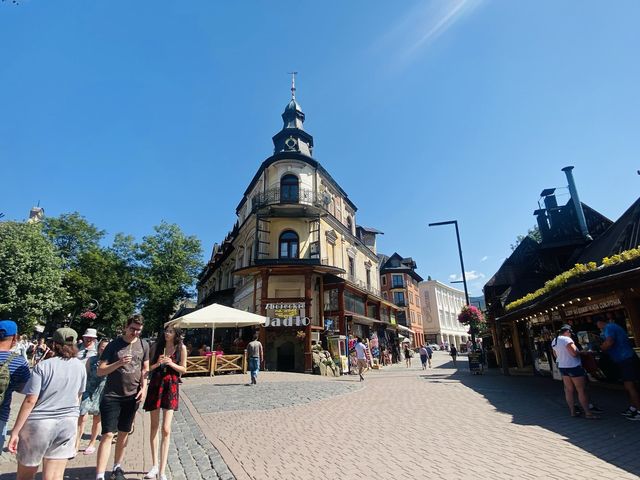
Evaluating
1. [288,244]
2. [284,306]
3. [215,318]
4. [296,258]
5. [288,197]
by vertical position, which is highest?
[288,197]

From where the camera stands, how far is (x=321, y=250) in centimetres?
2262

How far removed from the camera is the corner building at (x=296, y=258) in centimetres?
1964

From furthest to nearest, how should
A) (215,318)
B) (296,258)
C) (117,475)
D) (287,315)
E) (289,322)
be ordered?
(296,258) → (287,315) → (289,322) → (215,318) → (117,475)

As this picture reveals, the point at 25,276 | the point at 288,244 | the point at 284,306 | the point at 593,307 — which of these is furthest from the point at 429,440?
the point at 25,276

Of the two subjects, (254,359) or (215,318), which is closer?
(254,359)

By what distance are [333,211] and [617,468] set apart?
77.4 feet

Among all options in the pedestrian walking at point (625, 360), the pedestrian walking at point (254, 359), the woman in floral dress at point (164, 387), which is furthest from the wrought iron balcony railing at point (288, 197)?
the woman in floral dress at point (164, 387)

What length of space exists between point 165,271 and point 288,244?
17.8m

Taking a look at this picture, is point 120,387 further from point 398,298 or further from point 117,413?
point 398,298

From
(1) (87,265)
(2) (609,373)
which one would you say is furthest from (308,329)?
(1) (87,265)

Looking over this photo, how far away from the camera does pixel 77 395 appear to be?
3.09 meters

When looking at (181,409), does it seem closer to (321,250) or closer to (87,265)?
(321,250)

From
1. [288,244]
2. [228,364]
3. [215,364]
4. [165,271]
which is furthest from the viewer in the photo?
[165,271]

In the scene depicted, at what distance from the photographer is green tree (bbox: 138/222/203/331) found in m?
32.6
